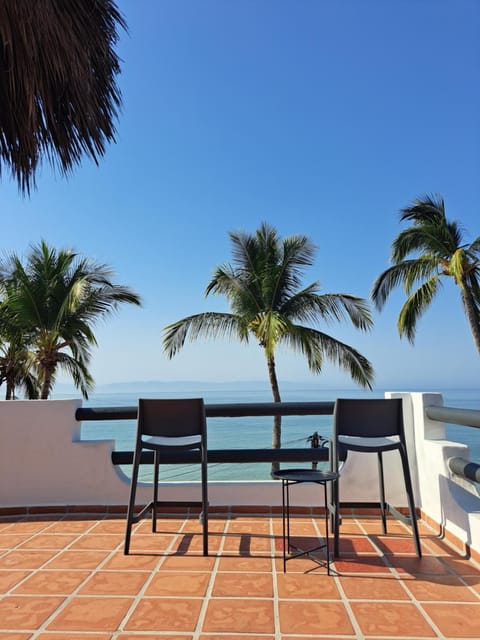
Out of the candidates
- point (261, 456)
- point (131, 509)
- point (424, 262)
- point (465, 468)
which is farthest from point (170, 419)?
point (424, 262)

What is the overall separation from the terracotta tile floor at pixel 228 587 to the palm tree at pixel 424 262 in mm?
10539

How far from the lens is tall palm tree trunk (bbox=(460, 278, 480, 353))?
11920mm

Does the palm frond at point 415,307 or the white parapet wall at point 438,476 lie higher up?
the palm frond at point 415,307

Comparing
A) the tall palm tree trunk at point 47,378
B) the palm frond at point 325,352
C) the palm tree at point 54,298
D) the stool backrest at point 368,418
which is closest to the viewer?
the stool backrest at point 368,418

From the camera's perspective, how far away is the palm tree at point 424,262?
40.5 ft

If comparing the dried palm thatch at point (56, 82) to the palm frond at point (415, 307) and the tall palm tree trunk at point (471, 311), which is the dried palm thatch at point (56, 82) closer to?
the palm frond at point (415, 307)

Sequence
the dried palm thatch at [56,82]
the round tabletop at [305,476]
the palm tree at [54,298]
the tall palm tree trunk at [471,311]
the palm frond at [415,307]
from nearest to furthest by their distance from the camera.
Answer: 1. the dried palm thatch at [56,82]
2. the round tabletop at [305,476]
3. the palm tree at [54,298]
4. the tall palm tree trunk at [471,311]
5. the palm frond at [415,307]

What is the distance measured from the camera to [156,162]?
29.8ft

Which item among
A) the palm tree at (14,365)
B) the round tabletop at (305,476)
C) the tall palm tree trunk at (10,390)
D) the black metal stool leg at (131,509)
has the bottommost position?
the black metal stool leg at (131,509)

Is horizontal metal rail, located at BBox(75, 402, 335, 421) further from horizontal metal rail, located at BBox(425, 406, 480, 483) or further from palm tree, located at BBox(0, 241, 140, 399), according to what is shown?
palm tree, located at BBox(0, 241, 140, 399)

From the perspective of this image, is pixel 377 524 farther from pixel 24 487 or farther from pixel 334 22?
pixel 334 22

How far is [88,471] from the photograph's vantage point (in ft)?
12.5

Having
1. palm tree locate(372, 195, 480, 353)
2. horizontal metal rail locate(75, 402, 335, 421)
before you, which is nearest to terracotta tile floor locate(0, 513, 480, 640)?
horizontal metal rail locate(75, 402, 335, 421)

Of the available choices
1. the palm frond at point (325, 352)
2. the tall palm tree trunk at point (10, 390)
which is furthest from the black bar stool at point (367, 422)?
the tall palm tree trunk at point (10, 390)
